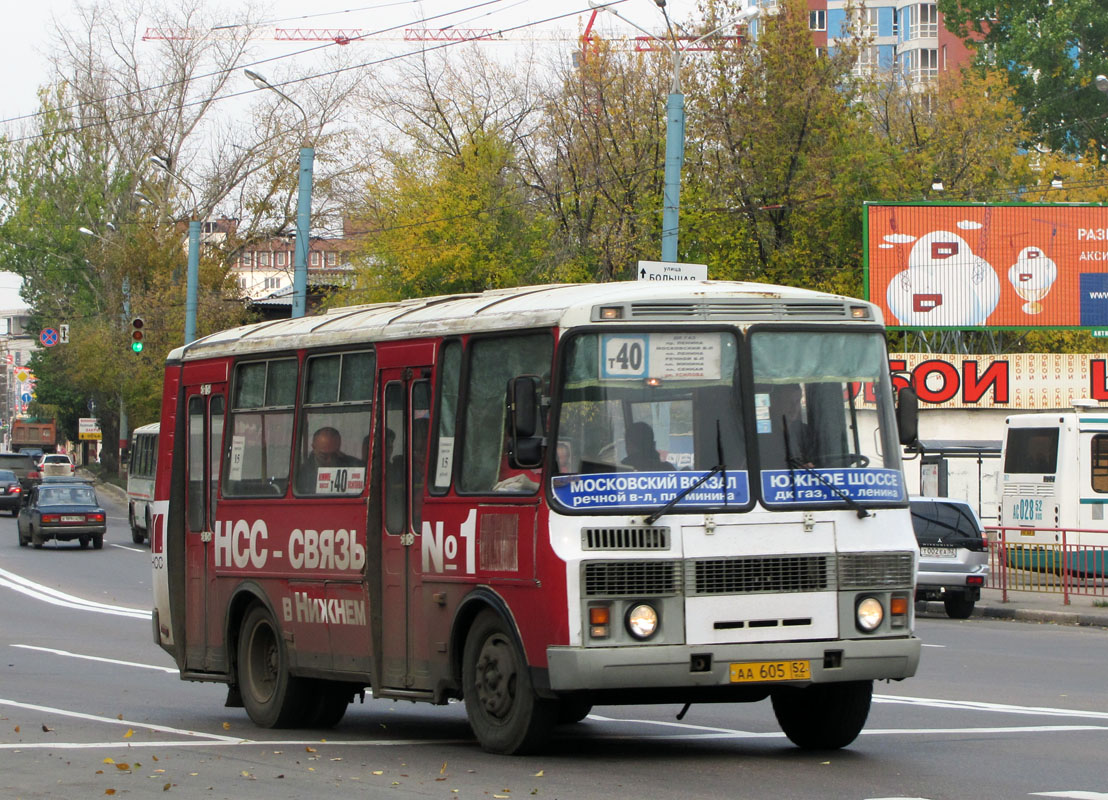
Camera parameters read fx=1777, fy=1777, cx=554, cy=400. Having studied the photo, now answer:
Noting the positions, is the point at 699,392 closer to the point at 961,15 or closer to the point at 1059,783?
the point at 1059,783

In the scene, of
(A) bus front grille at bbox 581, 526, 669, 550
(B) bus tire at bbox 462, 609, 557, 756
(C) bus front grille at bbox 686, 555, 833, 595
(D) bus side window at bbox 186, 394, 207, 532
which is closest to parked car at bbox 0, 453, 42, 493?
(D) bus side window at bbox 186, 394, 207, 532

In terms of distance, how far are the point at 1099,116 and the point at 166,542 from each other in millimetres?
67414

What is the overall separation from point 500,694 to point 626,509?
1.40 metres

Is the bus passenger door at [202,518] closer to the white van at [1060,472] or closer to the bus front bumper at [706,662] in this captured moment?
the bus front bumper at [706,662]

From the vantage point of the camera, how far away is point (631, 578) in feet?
31.3

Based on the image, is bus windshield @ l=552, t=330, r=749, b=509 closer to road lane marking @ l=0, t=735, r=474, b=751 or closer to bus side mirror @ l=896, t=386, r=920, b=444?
bus side mirror @ l=896, t=386, r=920, b=444

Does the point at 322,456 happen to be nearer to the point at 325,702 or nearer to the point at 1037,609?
the point at 325,702

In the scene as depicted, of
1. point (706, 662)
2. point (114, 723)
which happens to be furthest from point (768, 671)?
point (114, 723)

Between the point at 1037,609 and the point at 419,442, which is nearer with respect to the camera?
the point at 419,442

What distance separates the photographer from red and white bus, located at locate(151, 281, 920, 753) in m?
9.58

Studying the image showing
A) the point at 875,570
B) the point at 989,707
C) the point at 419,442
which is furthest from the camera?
the point at 989,707

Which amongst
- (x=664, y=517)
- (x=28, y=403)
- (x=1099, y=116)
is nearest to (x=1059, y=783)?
(x=664, y=517)

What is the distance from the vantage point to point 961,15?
7788 centimetres

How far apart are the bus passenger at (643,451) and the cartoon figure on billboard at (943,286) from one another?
3264 cm
